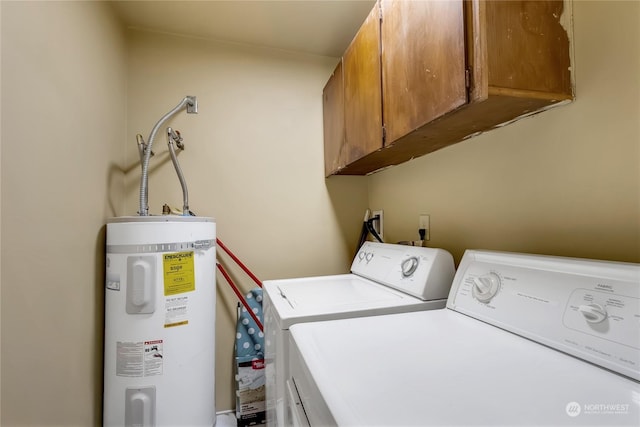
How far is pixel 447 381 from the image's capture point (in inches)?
21.3

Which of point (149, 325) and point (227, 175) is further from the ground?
point (227, 175)

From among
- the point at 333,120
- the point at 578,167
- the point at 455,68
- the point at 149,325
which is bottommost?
the point at 149,325

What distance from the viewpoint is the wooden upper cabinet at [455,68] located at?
2.48ft

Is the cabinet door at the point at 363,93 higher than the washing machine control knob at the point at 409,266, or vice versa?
the cabinet door at the point at 363,93

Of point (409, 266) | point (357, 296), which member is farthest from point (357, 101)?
point (357, 296)

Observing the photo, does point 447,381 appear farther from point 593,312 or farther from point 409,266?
point 409,266

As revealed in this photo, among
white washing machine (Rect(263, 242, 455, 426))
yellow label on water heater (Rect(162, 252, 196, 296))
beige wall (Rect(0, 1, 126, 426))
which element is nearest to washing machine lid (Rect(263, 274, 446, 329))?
white washing machine (Rect(263, 242, 455, 426))

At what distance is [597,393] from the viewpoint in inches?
19.5

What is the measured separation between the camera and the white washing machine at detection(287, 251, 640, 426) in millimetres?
461

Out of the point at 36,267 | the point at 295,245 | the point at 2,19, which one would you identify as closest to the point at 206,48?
the point at 2,19

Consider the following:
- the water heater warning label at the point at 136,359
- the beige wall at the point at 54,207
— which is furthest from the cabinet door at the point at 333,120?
the water heater warning label at the point at 136,359

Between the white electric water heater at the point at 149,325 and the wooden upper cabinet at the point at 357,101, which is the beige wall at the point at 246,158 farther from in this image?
the white electric water heater at the point at 149,325

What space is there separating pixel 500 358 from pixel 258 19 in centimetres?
201

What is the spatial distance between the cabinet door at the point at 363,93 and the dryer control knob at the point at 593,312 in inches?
33.9
